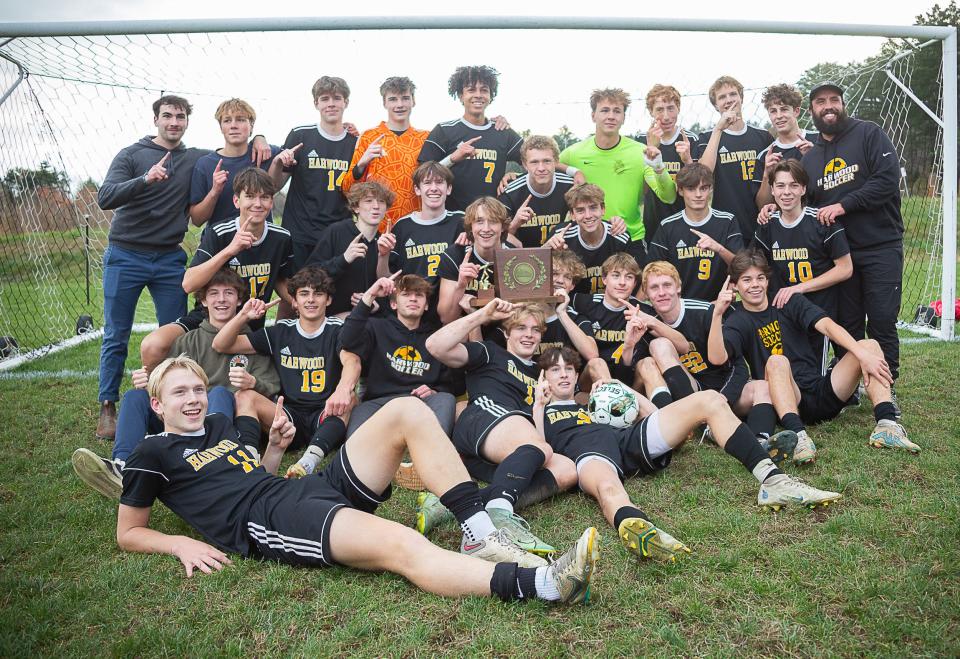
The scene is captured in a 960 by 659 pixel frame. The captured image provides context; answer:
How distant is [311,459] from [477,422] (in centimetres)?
96

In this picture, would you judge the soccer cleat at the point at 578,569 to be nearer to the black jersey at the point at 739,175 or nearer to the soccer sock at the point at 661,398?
the soccer sock at the point at 661,398

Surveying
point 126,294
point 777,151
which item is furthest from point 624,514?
point 126,294

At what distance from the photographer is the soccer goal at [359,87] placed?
6.18 m

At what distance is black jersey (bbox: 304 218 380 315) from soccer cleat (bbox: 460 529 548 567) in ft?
8.52

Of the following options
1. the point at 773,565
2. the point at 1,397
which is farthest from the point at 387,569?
the point at 1,397

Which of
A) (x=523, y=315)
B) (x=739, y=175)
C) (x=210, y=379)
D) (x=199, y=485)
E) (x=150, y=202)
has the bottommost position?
(x=199, y=485)

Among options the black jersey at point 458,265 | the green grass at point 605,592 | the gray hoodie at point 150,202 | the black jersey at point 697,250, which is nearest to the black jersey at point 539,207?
the black jersey at point 458,265

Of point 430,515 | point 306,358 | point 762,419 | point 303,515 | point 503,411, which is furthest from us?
point 306,358

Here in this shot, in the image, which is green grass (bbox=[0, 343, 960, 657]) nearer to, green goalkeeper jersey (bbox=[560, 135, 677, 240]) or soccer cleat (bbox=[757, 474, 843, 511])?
soccer cleat (bbox=[757, 474, 843, 511])

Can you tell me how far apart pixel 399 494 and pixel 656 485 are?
4.53 ft

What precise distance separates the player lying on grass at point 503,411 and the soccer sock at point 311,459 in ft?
2.59

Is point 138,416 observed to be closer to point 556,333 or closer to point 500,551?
point 500,551

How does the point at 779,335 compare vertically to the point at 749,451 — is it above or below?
above

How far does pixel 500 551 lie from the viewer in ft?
9.68
